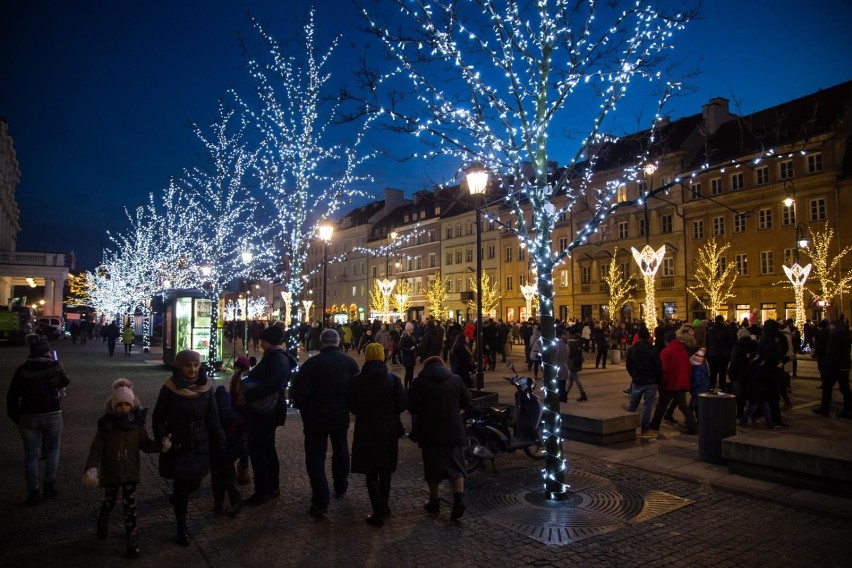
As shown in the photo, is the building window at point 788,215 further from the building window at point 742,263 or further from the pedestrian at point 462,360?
the pedestrian at point 462,360

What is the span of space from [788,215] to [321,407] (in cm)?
3952

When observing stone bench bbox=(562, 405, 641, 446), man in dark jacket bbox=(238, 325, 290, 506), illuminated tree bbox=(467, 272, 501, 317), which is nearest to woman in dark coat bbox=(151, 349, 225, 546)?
man in dark jacket bbox=(238, 325, 290, 506)

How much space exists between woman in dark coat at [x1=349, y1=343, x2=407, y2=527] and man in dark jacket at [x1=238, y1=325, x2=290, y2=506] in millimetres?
906

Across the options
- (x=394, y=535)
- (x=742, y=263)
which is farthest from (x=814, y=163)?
(x=394, y=535)

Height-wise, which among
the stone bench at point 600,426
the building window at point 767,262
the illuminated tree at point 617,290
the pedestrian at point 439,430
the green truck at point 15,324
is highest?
the building window at point 767,262

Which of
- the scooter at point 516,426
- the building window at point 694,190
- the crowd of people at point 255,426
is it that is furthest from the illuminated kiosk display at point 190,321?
the building window at point 694,190

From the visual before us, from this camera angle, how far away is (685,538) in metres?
5.48

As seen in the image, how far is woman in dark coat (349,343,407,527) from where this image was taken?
19.0ft

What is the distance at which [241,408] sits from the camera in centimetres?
657

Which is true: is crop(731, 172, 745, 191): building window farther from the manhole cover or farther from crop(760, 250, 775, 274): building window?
the manhole cover

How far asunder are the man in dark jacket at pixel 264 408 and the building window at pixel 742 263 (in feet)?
131

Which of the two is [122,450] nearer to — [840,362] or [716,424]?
[716,424]

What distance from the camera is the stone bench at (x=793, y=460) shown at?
6.52m

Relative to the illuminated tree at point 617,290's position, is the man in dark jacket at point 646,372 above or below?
below
